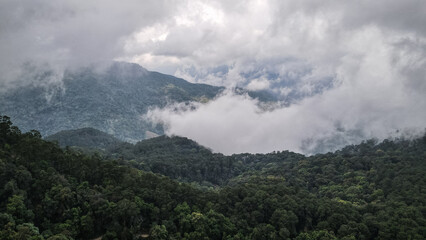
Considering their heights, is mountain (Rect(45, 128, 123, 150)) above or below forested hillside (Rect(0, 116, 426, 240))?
above

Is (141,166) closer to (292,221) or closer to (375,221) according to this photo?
(292,221)

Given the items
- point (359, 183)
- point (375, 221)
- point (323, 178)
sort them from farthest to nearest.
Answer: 1. point (323, 178)
2. point (359, 183)
3. point (375, 221)

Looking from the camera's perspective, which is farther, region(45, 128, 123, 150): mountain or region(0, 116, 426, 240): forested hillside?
region(45, 128, 123, 150): mountain

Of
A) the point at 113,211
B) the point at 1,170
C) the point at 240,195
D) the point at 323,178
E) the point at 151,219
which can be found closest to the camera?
the point at 1,170

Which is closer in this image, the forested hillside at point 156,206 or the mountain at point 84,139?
the forested hillside at point 156,206

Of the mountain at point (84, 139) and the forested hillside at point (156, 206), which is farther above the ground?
the mountain at point (84, 139)

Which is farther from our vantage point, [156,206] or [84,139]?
[84,139]

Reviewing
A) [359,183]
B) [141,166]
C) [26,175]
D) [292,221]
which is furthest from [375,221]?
[141,166]

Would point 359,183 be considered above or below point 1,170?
above

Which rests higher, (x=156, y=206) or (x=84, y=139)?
(x=84, y=139)

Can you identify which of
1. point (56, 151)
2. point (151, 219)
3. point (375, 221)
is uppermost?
point (56, 151)

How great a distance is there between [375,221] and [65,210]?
40.4 metres

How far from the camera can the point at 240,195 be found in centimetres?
5412

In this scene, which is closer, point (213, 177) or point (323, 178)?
point (323, 178)
